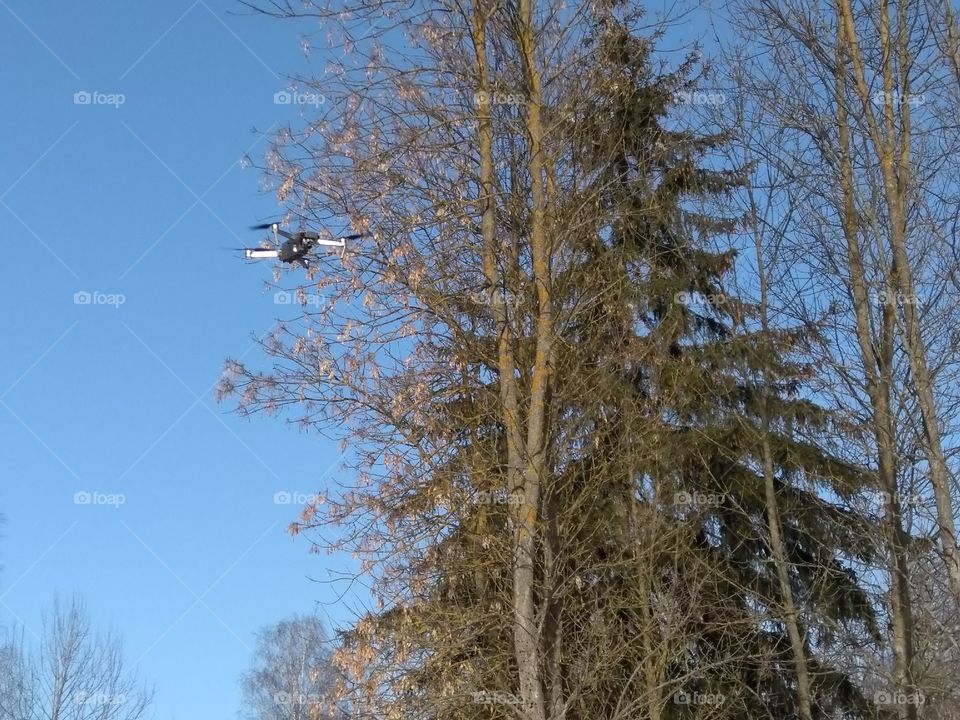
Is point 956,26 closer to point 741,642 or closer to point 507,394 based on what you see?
point 507,394

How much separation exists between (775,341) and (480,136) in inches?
211

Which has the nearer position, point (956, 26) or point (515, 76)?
point (956, 26)

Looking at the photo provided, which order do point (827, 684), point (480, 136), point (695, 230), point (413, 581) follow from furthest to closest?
point (695, 230) < point (827, 684) < point (480, 136) < point (413, 581)

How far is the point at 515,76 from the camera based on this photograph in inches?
400

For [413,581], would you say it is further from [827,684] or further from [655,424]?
[827,684]

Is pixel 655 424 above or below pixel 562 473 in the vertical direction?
above

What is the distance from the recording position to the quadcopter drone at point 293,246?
30.6 feet

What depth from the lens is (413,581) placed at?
9195 millimetres

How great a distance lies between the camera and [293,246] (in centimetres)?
947

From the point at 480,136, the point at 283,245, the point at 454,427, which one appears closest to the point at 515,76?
the point at 480,136

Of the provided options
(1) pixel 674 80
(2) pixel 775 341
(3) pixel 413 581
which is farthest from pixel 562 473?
(1) pixel 674 80

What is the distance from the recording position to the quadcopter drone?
934 cm

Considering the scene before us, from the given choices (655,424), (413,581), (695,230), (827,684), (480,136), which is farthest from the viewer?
(695,230)

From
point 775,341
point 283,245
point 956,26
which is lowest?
point 283,245
